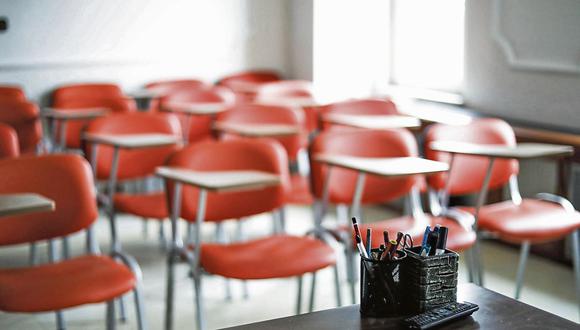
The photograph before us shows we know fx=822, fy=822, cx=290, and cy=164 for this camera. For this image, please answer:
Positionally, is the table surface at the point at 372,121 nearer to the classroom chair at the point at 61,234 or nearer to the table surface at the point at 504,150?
the table surface at the point at 504,150

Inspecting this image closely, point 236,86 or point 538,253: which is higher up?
point 236,86

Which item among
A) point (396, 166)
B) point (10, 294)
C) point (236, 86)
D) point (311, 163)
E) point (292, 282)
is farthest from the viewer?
point (236, 86)

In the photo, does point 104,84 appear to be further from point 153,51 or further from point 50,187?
point 50,187

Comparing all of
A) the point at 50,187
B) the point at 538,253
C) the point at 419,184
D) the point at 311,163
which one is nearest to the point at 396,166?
the point at 311,163

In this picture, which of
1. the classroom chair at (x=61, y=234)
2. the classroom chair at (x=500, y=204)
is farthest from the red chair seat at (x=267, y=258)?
the classroom chair at (x=500, y=204)

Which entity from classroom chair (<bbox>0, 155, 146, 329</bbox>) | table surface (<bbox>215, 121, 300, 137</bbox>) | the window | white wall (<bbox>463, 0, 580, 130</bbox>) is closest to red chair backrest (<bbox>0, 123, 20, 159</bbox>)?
classroom chair (<bbox>0, 155, 146, 329</bbox>)

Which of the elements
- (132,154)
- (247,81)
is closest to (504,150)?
(132,154)

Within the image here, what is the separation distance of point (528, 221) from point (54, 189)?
79.3 inches

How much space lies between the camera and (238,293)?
4.16 metres

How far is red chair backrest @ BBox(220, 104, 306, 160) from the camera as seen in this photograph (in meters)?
4.83

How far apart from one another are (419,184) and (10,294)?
2.33 m

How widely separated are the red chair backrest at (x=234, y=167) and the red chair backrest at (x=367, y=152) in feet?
0.91

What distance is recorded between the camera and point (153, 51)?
6.70m

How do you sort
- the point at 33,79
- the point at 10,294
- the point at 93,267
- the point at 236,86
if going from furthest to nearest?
the point at 236,86 < the point at 33,79 < the point at 93,267 < the point at 10,294
